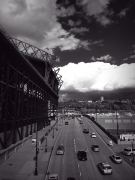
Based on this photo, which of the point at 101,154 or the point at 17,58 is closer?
the point at 17,58

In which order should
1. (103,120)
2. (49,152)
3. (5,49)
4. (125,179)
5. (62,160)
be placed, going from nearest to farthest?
1. (5,49)
2. (125,179)
3. (62,160)
4. (49,152)
5. (103,120)

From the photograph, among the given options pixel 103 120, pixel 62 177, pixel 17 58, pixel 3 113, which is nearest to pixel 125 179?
pixel 62 177

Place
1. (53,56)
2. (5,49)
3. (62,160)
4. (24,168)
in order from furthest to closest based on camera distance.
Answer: (53,56) < (62,160) < (24,168) < (5,49)

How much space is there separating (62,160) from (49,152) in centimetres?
666

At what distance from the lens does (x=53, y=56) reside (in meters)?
114

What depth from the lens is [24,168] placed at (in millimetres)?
33156

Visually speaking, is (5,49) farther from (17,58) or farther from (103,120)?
(103,120)

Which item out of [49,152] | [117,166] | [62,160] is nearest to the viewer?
[117,166]

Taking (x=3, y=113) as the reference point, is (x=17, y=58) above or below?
above

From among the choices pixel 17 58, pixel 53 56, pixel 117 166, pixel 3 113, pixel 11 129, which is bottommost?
pixel 117 166

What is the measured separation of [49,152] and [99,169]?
1484cm

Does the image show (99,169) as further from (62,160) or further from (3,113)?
(3,113)

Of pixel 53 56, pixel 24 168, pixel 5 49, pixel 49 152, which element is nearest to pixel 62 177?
pixel 24 168

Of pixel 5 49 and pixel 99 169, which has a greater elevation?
pixel 5 49
